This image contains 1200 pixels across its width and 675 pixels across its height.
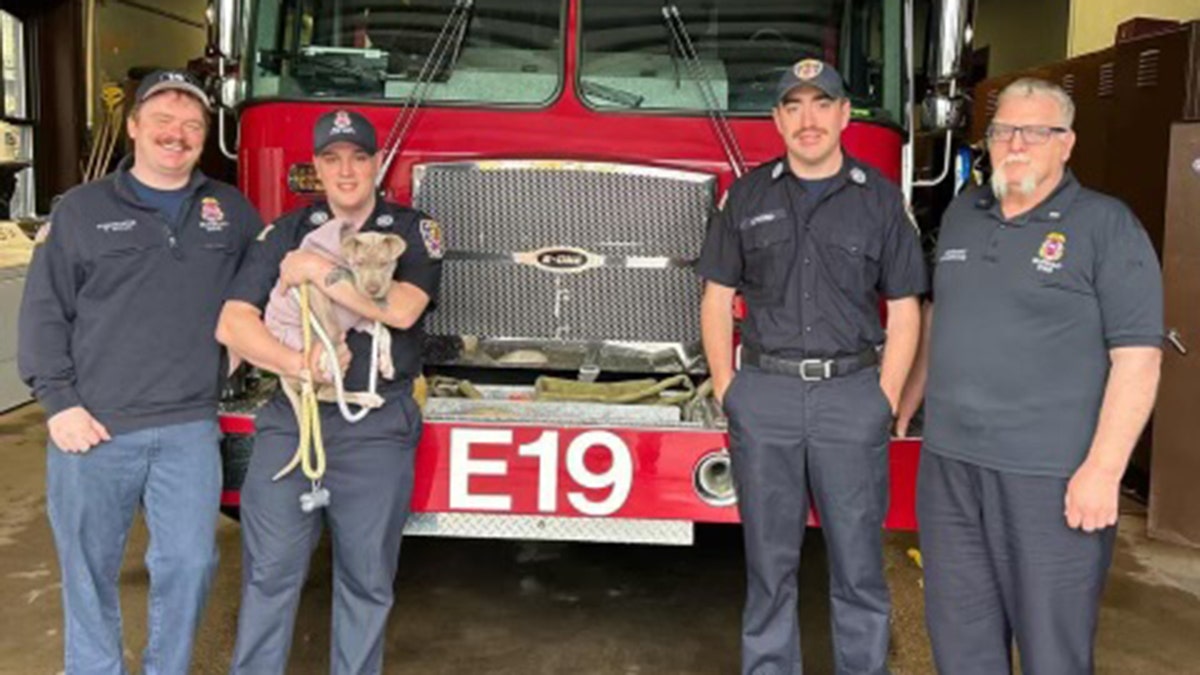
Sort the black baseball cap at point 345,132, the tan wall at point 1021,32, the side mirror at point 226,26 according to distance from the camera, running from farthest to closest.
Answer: the tan wall at point 1021,32 → the side mirror at point 226,26 → the black baseball cap at point 345,132

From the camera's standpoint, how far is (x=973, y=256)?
267cm

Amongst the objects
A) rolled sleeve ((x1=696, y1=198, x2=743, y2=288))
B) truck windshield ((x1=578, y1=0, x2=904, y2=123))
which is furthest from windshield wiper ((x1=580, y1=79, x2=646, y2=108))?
rolled sleeve ((x1=696, y1=198, x2=743, y2=288))

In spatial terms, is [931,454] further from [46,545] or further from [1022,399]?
[46,545]

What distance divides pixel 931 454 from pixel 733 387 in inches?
20.8

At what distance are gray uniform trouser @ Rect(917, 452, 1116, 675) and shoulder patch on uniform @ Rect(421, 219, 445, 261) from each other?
4.03 feet

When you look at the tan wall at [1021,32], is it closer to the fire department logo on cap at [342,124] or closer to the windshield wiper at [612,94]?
the windshield wiper at [612,94]

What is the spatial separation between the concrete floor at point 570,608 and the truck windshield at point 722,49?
1.67 meters

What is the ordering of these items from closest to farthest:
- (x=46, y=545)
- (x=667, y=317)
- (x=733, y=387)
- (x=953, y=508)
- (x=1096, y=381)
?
1. (x=1096, y=381)
2. (x=953, y=508)
3. (x=733, y=387)
4. (x=667, y=317)
5. (x=46, y=545)

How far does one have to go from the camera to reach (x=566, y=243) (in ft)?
12.0

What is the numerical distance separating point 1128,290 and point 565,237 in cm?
168

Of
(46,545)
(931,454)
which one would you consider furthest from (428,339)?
(46,545)

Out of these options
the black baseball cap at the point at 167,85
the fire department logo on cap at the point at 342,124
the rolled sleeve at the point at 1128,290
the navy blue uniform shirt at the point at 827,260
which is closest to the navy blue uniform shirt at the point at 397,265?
the fire department logo on cap at the point at 342,124

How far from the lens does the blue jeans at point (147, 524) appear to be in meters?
2.84

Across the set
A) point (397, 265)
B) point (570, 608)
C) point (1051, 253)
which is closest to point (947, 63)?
point (1051, 253)
